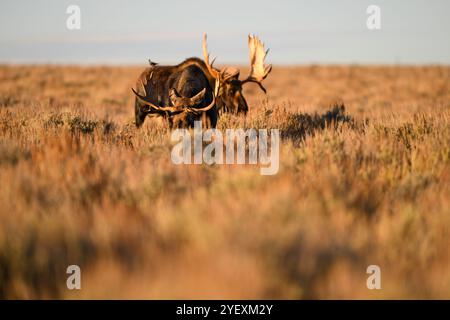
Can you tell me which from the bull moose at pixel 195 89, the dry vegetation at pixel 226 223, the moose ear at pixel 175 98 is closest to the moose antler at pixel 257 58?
the bull moose at pixel 195 89

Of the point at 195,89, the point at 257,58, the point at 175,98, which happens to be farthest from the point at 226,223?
the point at 257,58

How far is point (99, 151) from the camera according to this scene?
5969 mm

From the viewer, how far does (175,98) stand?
8.77 m

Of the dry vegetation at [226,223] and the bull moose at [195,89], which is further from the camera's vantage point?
the bull moose at [195,89]

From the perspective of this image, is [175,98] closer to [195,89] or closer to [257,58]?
[195,89]

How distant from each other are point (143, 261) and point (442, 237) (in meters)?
2.28

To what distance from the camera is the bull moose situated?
8.55 m

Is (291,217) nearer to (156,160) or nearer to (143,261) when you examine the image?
(143,261)

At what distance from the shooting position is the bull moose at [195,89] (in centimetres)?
855

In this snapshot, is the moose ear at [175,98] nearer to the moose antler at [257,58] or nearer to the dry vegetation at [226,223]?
the moose antler at [257,58]

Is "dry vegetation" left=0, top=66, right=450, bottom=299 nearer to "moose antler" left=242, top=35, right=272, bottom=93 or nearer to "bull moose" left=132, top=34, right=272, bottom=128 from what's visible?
"bull moose" left=132, top=34, right=272, bottom=128

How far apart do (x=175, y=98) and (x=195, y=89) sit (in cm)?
59

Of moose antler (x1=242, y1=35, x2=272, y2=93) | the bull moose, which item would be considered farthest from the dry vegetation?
moose antler (x1=242, y1=35, x2=272, y2=93)
